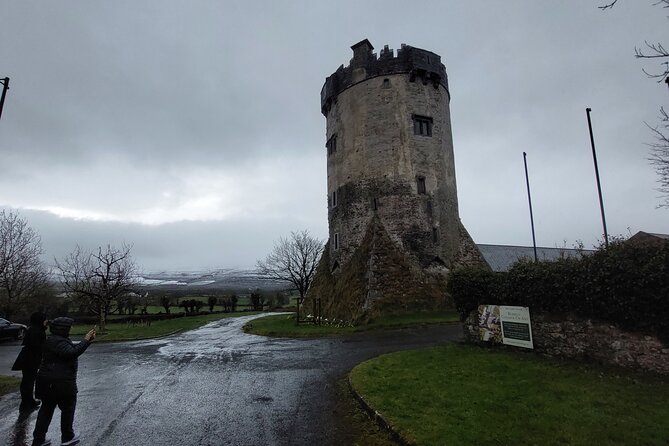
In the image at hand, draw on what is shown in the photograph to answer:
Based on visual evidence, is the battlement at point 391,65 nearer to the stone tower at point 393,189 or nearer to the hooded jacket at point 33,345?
the stone tower at point 393,189

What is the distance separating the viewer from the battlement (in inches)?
974

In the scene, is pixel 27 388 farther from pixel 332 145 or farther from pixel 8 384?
pixel 332 145

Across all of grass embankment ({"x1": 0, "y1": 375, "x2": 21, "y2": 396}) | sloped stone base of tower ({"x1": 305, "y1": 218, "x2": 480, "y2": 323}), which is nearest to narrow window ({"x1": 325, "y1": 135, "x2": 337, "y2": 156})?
sloped stone base of tower ({"x1": 305, "y1": 218, "x2": 480, "y2": 323})

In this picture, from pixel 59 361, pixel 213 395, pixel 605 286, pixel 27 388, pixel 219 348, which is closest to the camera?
pixel 59 361

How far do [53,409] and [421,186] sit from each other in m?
20.8

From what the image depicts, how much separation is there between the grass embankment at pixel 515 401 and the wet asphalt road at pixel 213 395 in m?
1.24

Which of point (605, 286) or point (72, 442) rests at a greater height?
point (605, 286)

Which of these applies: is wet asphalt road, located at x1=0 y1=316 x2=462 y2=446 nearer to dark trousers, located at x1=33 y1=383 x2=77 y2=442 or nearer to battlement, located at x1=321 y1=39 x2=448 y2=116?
dark trousers, located at x1=33 y1=383 x2=77 y2=442

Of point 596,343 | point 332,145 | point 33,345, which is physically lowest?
point 596,343

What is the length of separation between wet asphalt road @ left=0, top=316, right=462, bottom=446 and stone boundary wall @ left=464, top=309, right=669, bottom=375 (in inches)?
176

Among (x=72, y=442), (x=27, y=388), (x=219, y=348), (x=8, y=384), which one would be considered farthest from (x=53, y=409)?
(x=219, y=348)

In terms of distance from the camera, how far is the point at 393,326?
1911 cm

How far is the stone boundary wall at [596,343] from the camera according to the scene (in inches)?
317

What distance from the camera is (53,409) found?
18.9 feet
